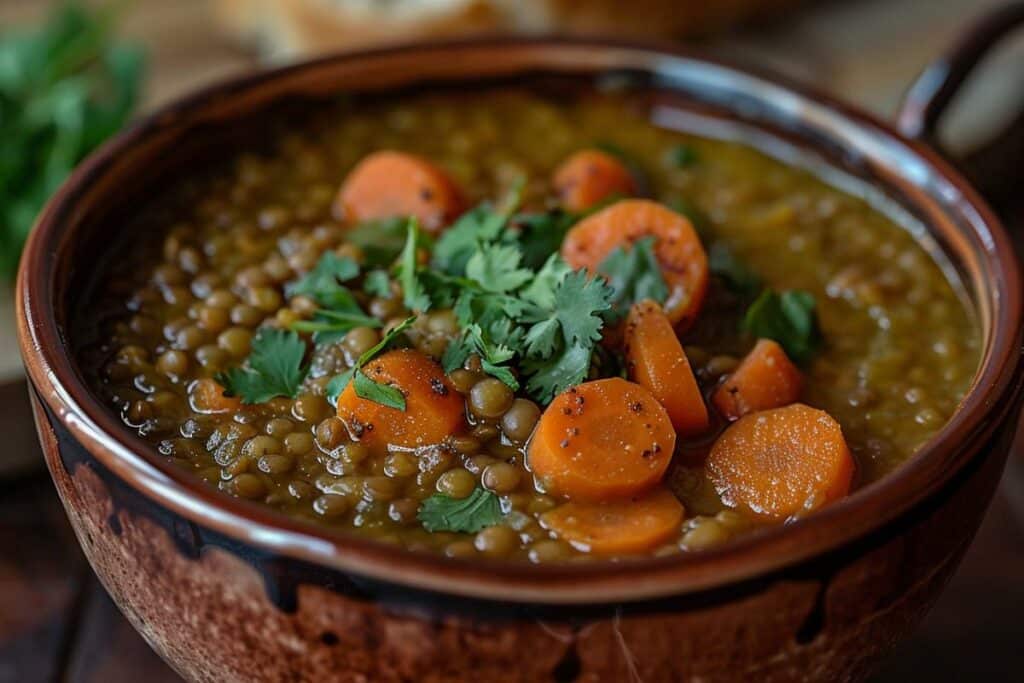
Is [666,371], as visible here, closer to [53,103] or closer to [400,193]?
[400,193]

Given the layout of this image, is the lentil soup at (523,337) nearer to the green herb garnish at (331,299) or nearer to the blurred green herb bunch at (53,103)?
the green herb garnish at (331,299)

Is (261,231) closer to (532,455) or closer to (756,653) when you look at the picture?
(532,455)


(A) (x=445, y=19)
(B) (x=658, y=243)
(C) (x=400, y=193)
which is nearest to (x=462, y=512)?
(B) (x=658, y=243)

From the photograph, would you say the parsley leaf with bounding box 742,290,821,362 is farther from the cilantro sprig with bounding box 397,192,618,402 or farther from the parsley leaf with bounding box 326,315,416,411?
the parsley leaf with bounding box 326,315,416,411

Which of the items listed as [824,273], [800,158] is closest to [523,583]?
[824,273]

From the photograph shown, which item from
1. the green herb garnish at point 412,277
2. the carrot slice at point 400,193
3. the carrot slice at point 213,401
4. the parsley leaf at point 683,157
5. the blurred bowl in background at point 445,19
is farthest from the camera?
the blurred bowl in background at point 445,19

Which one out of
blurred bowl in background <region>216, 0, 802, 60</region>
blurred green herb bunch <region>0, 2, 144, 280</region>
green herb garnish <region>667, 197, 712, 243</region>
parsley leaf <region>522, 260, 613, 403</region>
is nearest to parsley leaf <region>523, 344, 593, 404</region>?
parsley leaf <region>522, 260, 613, 403</region>

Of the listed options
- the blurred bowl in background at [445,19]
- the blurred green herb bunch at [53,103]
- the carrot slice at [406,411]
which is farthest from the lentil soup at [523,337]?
the blurred bowl in background at [445,19]
